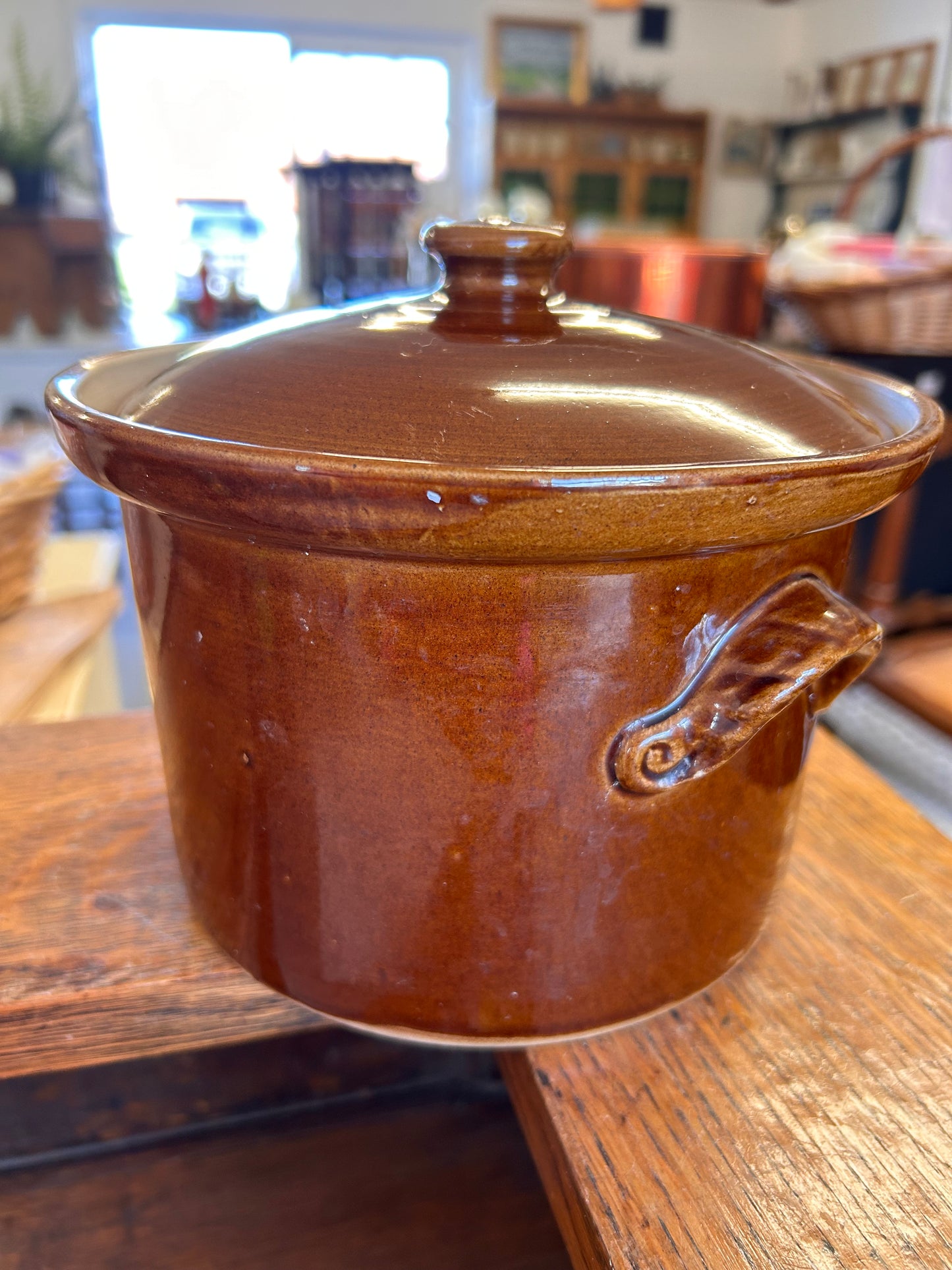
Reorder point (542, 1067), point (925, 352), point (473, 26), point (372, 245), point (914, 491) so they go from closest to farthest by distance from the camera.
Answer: point (542, 1067) < point (925, 352) < point (914, 491) < point (372, 245) < point (473, 26)

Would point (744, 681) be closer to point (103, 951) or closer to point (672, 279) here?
point (103, 951)

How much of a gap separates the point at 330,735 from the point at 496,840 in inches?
3.2

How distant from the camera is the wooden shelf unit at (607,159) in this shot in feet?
18.8

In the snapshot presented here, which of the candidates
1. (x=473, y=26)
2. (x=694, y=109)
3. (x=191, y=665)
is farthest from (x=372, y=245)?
(x=694, y=109)

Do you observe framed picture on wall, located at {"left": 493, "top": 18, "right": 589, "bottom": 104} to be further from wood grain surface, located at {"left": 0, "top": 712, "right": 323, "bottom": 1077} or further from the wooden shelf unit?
wood grain surface, located at {"left": 0, "top": 712, "right": 323, "bottom": 1077}

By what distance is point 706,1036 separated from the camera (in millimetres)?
471

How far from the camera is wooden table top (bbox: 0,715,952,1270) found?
381 mm

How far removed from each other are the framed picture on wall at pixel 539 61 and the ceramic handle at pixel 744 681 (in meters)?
6.03

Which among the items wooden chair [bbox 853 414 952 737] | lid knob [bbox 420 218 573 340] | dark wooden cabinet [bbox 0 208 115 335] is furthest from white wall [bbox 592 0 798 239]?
lid knob [bbox 420 218 573 340]

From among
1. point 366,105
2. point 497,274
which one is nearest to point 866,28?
point 366,105

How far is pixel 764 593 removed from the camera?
1.25 ft

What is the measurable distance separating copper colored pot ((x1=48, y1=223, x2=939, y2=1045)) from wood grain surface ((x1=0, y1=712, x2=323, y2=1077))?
0.05 m

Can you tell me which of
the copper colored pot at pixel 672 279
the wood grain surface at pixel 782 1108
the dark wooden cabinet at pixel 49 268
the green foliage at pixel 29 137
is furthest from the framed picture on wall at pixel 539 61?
the wood grain surface at pixel 782 1108

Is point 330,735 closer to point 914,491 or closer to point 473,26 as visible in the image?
point 914,491
